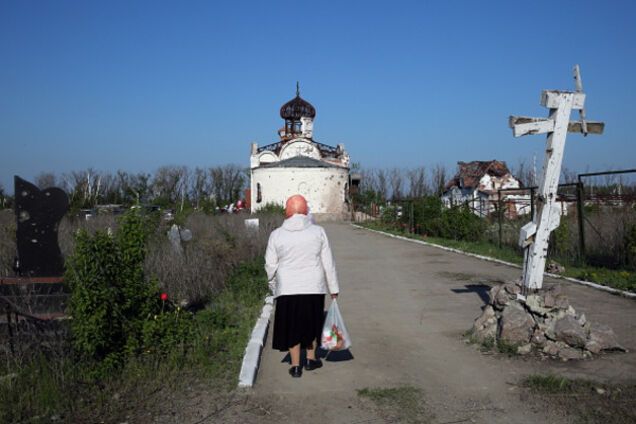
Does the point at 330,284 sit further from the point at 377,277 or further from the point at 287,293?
the point at 377,277

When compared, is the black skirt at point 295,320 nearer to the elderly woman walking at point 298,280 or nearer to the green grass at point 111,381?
the elderly woman walking at point 298,280

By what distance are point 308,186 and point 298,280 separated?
4055 cm

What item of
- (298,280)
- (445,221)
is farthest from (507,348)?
A: (445,221)

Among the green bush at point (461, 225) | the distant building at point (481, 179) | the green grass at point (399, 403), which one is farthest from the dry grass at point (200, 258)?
the distant building at point (481, 179)

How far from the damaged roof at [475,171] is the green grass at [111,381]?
54257 millimetres

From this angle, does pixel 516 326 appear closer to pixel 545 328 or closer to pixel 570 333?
pixel 545 328

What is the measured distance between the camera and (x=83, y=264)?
5.70 metres

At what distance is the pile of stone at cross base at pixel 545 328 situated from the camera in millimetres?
6383

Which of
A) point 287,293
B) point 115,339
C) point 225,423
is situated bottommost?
point 225,423

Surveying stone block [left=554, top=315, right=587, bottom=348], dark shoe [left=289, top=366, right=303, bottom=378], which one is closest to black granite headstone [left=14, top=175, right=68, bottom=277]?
dark shoe [left=289, top=366, right=303, bottom=378]

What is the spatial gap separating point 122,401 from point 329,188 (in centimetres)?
4204

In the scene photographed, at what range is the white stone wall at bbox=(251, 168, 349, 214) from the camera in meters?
46.4

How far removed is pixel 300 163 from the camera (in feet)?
153

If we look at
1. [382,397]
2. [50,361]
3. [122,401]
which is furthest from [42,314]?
[382,397]
